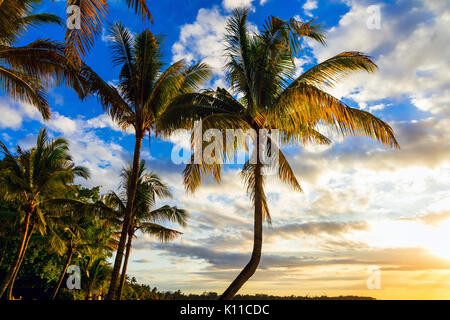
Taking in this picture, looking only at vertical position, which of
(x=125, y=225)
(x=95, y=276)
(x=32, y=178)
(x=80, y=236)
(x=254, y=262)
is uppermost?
(x=32, y=178)

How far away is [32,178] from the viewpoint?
16922 mm

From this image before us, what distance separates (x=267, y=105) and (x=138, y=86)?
17.5 feet

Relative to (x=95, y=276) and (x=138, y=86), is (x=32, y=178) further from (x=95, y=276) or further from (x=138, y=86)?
(x=95, y=276)

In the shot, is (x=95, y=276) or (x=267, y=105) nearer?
(x=267, y=105)

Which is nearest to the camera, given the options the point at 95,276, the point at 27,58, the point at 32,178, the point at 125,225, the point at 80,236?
the point at 27,58

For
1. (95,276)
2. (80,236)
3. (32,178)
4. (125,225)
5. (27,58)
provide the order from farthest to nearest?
(95,276) < (80,236) < (32,178) < (125,225) < (27,58)

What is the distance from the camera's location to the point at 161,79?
12797 mm

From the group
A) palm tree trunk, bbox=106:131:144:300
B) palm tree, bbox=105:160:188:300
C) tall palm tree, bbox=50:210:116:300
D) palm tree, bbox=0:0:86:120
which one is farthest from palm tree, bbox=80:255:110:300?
palm tree, bbox=0:0:86:120

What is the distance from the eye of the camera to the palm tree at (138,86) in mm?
12453

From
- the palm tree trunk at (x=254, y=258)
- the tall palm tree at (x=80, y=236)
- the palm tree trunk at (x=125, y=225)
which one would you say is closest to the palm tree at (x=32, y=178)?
the tall palm tree at (x=80, y=236)

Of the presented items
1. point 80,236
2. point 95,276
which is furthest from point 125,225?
point 95,276
